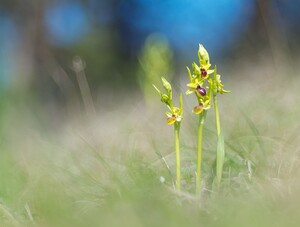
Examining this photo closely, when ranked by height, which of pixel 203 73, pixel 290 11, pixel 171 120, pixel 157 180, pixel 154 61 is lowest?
pixel 157 180

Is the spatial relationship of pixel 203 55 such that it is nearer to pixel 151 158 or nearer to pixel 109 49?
pixel 151 158

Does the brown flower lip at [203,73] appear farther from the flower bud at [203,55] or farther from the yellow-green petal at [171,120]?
the yellow-green petal at [171,120]

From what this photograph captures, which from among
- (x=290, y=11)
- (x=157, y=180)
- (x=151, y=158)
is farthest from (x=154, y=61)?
(x=290, y=11)

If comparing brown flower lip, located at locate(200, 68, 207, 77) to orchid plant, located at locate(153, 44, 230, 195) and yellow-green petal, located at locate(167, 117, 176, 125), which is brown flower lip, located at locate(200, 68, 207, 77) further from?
yellow-green petal, located at locate(167, 117, 176, 125)

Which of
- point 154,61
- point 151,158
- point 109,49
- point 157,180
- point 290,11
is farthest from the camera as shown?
point 109,49

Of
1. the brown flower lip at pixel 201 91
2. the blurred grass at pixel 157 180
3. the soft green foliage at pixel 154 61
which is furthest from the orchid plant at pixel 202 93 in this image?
the soft green foliage at pixel 154 61

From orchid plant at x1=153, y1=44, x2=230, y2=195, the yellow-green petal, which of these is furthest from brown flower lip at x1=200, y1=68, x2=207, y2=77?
the yellow-green petal

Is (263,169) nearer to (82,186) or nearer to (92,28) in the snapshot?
(82,186)

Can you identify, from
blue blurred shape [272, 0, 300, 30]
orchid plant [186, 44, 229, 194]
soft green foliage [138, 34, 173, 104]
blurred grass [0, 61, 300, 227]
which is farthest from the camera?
blue blurred shape [272, 0, 300, 30]

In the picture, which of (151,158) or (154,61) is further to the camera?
(154,61)

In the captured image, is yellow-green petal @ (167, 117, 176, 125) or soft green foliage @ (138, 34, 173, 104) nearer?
yellow-green petal @ (167, 117, 176, 125)
